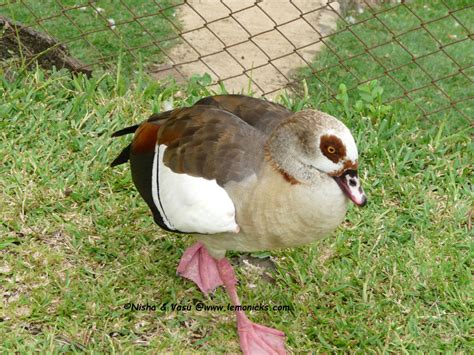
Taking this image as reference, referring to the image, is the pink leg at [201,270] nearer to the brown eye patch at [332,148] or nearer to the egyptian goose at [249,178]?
the egyptian goose at [249,178]

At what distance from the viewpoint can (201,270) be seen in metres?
4.17

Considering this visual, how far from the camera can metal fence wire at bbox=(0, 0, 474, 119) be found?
550cm

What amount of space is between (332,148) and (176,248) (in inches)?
52.6

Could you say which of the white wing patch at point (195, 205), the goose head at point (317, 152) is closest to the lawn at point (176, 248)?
the white wing patch at point (195, 205)

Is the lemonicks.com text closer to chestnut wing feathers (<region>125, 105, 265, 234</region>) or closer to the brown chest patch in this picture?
chestnut wing feathers (<region>125, 105, 265, 234</region>)

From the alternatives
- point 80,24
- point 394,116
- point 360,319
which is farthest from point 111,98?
point 360,319

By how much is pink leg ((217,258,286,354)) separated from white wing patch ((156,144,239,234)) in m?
0.39

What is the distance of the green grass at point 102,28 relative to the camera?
5.71 meters

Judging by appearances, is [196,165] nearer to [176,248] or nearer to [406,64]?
[176,248]

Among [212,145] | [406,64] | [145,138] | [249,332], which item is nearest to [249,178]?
[212,145]

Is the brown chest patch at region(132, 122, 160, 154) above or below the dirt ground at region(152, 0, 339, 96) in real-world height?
above

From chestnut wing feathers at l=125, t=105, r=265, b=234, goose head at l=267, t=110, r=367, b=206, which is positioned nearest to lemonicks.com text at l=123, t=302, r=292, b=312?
chestnut wing feathers at l=125, t=105, r=265, b=234

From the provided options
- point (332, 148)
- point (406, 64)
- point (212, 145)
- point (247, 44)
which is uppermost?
point (332, 148)

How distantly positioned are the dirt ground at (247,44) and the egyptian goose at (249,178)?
1.67 metres
